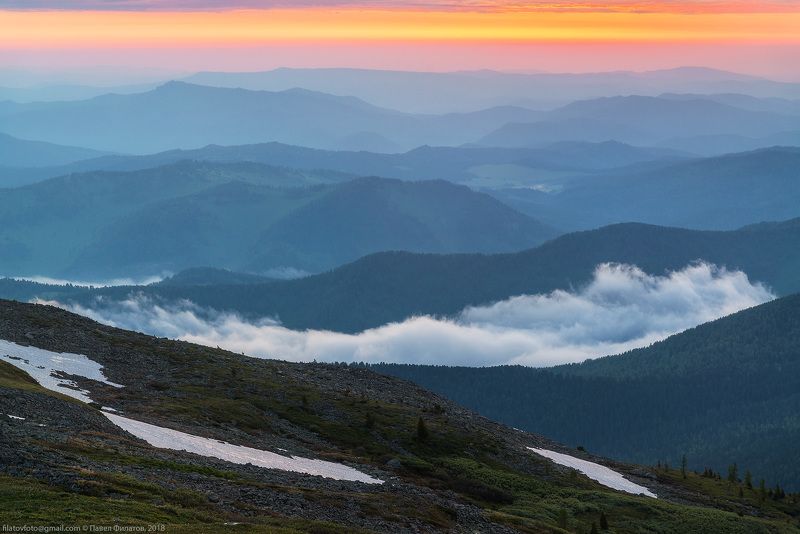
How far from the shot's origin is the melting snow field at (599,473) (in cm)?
9188

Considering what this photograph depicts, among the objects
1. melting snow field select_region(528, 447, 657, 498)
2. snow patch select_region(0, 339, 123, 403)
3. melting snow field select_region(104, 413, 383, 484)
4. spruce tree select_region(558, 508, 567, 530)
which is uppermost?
snow patch select_region(0, 339, 123, 403)

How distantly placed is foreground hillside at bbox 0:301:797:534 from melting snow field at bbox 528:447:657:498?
1.70 metres

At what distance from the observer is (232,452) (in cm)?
6475

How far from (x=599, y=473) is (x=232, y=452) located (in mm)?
41002

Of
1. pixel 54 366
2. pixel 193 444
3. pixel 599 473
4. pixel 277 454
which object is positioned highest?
pixel 54 366

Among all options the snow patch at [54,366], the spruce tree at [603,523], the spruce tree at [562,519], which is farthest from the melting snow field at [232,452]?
the spruce tree at [603,523]

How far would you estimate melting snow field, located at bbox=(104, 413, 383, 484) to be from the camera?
6272 cm

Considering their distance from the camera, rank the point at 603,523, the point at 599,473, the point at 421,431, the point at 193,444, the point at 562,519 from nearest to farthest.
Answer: the point at 193,444 → the point at 562,519 → the point at 603,523 → the point at 421,431 → the point at 599,473

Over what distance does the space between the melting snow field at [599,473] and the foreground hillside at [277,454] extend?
170cm

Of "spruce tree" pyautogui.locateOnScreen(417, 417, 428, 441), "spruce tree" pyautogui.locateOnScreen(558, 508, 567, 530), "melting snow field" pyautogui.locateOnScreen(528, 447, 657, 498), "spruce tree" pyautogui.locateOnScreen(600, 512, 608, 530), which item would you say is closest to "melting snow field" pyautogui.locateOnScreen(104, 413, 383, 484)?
"spruce tree" pyautogui.locateOnScreen(558, 508, 567, 530)

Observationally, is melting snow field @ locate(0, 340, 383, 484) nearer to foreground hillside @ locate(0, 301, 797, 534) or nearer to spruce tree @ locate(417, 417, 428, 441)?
foreground hillside @ locate(0, 301, 797, 534)

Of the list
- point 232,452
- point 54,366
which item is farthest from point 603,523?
point 54,366

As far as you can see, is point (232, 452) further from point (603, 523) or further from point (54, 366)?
point (603, 523)

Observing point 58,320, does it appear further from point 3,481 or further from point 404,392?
point 3,481
